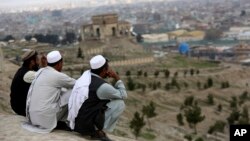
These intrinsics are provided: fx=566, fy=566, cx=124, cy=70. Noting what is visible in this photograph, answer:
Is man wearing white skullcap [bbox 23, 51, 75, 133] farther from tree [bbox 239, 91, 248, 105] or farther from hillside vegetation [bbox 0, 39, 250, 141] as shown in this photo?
A: tree [bbox 239, 91, 248, 105]

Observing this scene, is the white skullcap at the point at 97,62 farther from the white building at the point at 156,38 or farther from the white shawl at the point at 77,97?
the white building at the point at 156,38

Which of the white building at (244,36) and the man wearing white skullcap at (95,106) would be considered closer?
the man wearing white skullcap at (95,106)

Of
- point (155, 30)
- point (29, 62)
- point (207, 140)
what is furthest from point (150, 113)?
point (155, 30)

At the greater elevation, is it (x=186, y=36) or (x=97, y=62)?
(x=97, y=62)

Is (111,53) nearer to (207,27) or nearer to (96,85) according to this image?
(96,85)

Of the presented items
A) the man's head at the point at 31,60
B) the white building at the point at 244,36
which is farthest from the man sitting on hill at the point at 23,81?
the white building at the point at 244,36

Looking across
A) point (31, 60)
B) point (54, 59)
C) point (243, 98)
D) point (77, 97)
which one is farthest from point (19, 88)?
point (243, 98)

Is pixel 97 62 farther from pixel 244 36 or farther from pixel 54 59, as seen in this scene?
pixel 244 36
